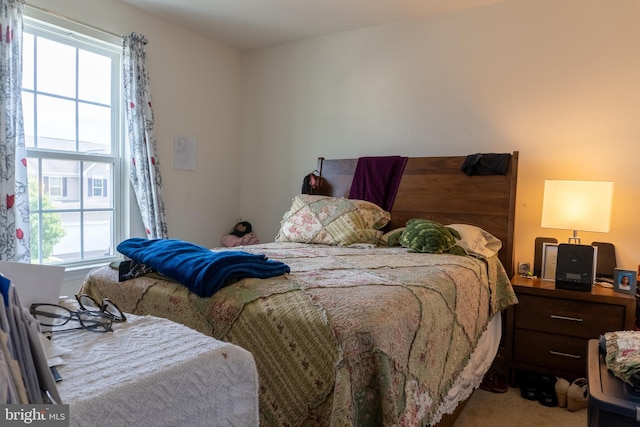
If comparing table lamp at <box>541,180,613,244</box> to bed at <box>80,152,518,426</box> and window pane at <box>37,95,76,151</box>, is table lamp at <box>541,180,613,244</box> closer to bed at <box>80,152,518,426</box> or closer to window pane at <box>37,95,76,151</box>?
bed at <box>80,152,518,426</box>

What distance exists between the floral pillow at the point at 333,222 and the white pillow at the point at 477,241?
564 mm

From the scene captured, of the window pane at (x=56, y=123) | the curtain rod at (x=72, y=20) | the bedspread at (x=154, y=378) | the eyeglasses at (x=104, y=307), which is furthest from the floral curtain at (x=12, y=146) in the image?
the bedspread at (x=154, y=378)

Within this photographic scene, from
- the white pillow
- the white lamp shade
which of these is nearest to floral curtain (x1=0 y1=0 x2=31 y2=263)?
the white pillow

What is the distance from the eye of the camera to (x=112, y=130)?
10.2ft

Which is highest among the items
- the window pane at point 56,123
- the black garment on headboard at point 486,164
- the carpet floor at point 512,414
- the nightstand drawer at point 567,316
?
the window pane at point 56,123

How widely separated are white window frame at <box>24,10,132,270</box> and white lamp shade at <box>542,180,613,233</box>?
292 cm

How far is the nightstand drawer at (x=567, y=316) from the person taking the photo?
7.27 feet

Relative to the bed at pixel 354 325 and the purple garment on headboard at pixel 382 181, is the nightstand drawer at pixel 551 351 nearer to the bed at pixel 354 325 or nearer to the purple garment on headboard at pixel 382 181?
the bed at pixel 354 325

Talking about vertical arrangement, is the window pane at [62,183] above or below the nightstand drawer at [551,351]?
above

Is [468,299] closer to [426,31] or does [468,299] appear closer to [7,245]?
[426,31]

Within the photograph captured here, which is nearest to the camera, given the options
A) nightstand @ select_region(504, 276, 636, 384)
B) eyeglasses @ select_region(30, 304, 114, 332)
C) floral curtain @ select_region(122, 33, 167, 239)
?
eyeglasses @ select_region(30, 304, 114, 332)

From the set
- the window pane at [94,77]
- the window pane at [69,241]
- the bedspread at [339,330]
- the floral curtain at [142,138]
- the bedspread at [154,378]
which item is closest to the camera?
the bedspread at [154,378]

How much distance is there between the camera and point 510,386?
8.13 feet

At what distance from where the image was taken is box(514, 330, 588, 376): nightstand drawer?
2281mm
